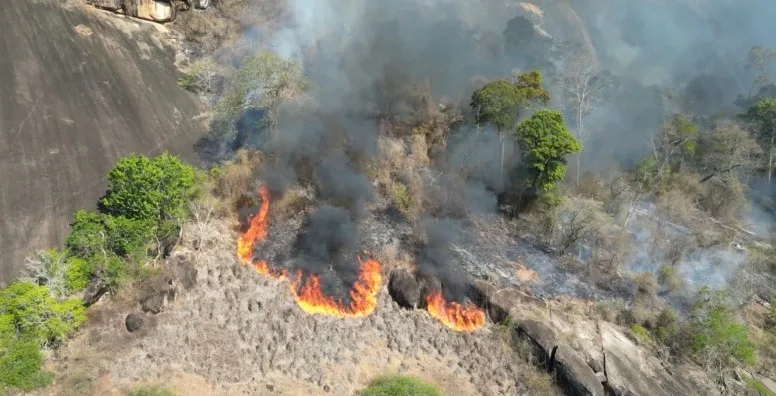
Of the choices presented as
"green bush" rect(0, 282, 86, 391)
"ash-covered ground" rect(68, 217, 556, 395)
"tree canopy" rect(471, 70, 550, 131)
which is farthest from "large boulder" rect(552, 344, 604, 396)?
"green bush" rect(0, 282, 86, 391)

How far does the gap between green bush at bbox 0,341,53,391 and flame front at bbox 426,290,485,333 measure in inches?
598

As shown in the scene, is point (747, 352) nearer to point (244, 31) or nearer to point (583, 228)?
point (583, 228)

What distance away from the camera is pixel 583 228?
29453 mm

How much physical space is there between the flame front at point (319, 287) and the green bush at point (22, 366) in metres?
8.58

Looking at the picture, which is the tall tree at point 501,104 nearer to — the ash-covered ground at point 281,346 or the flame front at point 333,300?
the flame front at point 333,300

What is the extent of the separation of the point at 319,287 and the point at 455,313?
6333mm

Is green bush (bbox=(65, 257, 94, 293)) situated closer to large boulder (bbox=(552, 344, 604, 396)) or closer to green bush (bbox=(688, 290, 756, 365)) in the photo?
large boulder (bbox=(552, 344, 604, 396))

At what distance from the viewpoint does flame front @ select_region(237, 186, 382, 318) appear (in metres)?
22.8

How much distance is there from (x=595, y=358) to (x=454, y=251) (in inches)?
323

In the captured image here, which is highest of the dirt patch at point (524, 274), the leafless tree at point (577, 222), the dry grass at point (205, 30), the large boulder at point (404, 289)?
the dry grass at point (205, 30)

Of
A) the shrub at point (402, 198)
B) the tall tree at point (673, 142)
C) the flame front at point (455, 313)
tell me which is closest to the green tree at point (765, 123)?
the tall tree at point (673, 142)

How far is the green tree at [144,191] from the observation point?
77.4 ft

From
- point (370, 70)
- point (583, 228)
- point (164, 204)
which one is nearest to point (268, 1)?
point (370, 70)

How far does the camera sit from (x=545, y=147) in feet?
102
